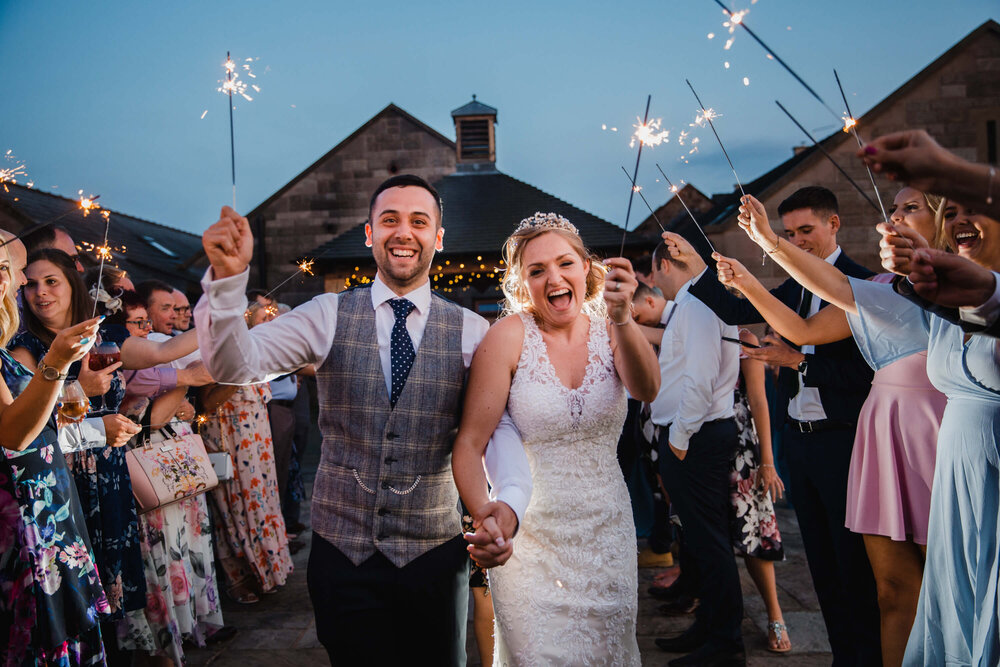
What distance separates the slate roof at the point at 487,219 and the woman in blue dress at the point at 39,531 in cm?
972

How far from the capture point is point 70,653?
6.90 feet

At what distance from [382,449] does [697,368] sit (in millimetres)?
2038

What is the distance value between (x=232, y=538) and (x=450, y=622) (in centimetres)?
306

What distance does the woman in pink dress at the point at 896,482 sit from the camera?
2309mm

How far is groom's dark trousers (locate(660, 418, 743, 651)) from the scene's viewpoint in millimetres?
3125

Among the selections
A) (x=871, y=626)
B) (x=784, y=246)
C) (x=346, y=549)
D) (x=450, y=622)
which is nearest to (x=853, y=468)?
(x=871, y=626)

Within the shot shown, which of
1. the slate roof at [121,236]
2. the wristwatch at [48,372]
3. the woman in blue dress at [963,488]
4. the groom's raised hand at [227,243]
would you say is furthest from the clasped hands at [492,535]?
the slate roof at [121,236]

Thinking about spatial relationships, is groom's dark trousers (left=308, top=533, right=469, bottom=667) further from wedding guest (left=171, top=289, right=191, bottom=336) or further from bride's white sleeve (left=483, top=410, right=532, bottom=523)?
wedding guest (left=171, top=289, right=191, bottom=336)

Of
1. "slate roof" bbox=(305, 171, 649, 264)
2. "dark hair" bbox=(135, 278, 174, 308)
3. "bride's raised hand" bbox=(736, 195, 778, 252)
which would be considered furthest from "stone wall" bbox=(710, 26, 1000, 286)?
"dark hair" bbox=(135, 278, 174, 308)

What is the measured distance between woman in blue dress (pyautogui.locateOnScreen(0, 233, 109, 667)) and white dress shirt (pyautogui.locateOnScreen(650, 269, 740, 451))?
8.88 feet

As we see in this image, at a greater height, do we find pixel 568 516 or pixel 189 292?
pixel 189 292

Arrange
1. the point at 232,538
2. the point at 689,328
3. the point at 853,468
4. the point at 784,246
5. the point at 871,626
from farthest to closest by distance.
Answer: the point at 232,538
the point at 689,328
the point at 871,626
the point at 853,468
the point at 784,246

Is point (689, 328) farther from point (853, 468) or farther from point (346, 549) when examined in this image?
A: point (346, 549)

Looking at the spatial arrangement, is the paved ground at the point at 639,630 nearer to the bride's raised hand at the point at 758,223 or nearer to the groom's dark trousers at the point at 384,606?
the groom's dark trousers at the point at 384,606
